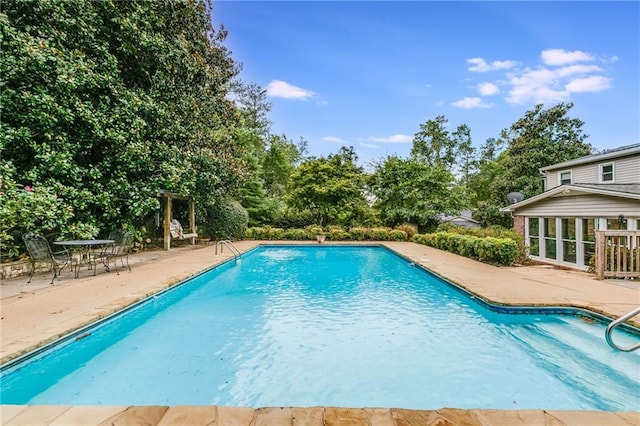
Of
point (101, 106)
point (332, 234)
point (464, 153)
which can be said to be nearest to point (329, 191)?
point (332, 234)

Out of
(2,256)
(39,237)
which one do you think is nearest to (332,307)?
(39,237)

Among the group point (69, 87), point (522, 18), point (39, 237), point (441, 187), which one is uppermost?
point (522, 18)

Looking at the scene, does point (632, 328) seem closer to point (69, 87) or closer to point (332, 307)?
point (332, 307)

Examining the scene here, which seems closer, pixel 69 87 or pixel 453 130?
pixel 69 87

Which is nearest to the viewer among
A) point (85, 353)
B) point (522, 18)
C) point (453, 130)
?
point (85, 353)

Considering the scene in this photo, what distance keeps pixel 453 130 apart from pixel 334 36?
79.9 feet

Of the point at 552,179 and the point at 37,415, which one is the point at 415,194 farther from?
the point at 37,415

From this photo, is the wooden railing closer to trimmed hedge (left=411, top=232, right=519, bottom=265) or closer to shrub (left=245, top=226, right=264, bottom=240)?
trimmed hedge (left=411, top=232, right=519, bottom=265)

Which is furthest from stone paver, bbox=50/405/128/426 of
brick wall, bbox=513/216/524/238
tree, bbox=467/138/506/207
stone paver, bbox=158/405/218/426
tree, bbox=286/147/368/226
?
tree, bbox=467/138/506/207

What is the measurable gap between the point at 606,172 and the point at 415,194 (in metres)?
9.08

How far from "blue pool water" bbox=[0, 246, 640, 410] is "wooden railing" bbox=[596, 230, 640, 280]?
11.1 feet

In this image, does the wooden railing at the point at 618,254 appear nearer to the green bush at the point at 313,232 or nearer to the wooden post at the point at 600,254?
the wooden post at the point at 600,254

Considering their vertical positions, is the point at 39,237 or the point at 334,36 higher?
the point at 334,36

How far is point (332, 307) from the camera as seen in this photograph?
19.8ft
